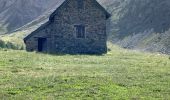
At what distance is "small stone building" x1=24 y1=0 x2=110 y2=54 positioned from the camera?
58.6 metres

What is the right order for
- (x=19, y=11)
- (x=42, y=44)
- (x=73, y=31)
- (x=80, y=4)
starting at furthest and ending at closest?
(x=19, y=11)
(x=42, y=44)
(x=73, y=31)
(x=80, y=4)

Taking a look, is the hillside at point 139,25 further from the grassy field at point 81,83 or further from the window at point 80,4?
the grassy field at point 81,83

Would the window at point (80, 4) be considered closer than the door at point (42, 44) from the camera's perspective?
Yes

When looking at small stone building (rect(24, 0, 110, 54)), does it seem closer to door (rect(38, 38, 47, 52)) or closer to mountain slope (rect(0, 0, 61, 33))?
door (rect(38, 38, 47, 52))

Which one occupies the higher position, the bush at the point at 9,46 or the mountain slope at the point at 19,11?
the mountain slope at the point at 19,11

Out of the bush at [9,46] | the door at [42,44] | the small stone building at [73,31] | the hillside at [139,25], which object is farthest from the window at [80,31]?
the hillside at [139,25]

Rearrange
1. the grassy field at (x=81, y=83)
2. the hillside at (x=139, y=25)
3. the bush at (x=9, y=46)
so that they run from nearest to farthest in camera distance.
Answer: the grassy field at (x=81, y=83) → the bush at (x=9, y=46) → the hillside at (x=139, y=25)

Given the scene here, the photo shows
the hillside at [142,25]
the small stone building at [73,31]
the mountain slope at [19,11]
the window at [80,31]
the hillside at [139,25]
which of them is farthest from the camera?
the mountain slope at [19,11]

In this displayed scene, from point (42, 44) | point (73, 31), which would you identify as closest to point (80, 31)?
point (73, 31)

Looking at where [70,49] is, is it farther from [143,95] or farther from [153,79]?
[143,95]

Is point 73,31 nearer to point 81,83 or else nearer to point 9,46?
point 9,46

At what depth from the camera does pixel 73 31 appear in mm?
59344

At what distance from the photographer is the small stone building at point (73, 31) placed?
58.6 metres

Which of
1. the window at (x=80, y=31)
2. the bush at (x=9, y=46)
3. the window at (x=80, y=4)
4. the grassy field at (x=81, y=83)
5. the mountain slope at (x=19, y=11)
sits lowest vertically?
the grassy field at (x=81, y=83)
